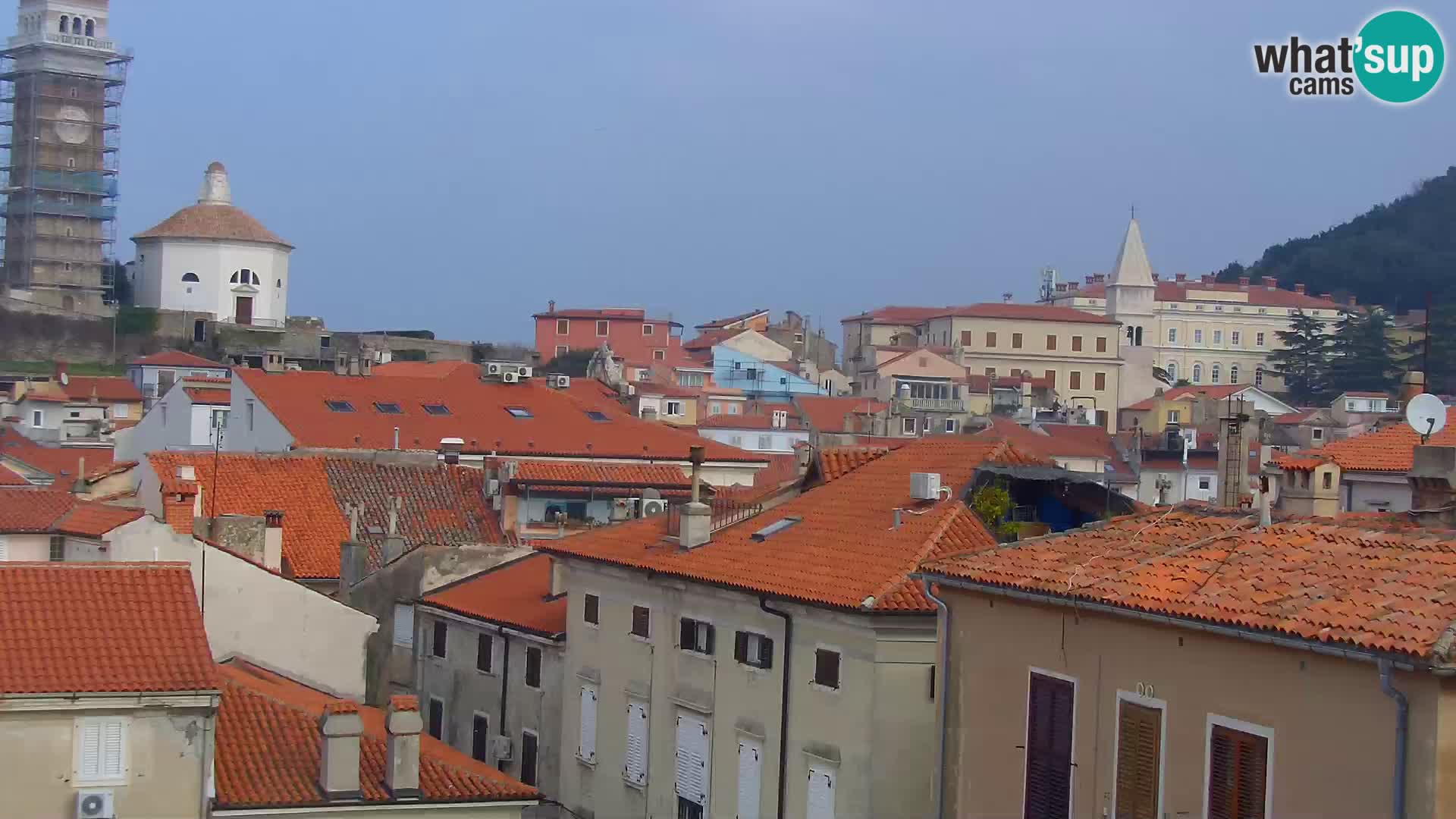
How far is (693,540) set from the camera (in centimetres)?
2169

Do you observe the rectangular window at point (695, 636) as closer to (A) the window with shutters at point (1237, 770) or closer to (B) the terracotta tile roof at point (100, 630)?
(B) the terracotta tile roof at point (100, 630)

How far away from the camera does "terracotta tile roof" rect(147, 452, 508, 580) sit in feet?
112

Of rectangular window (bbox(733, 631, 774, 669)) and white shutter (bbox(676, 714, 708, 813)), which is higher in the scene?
rectangular window (bbox(733, 631, 774, 669))

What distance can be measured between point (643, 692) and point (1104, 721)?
9638 mm

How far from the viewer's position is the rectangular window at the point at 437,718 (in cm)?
2803

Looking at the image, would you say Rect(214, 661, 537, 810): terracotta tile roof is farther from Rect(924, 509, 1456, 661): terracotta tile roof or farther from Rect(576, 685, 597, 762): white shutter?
Rect(924, 509, 1456, 661): terracotta tile roof

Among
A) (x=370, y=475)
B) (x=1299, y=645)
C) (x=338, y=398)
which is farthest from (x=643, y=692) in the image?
(x=338, y=398)

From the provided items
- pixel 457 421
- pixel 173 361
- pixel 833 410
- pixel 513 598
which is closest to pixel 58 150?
pixel 173 361

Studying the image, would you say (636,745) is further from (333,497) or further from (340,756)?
(333,497)

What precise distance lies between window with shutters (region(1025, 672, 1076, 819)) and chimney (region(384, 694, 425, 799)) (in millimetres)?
5472

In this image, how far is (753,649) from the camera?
19484 millimetres

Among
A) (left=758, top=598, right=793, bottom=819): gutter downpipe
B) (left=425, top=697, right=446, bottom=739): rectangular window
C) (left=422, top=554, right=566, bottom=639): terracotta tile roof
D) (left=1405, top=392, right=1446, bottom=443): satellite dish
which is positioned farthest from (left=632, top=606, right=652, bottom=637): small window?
(left=1405, top=392, right=1446, bottom=443): satellite dish

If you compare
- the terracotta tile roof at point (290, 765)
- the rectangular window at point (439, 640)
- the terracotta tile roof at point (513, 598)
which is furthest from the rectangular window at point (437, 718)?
the terracotta tile roof at point (290, 765)

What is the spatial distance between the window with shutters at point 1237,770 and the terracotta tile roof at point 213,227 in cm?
9062
